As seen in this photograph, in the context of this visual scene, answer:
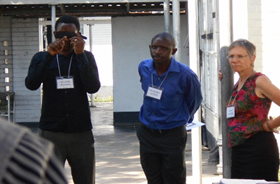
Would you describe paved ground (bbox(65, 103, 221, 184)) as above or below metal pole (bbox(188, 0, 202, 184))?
below

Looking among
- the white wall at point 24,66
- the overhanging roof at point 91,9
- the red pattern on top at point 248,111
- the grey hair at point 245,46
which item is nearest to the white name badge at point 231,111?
the red pattern on top at point 248,111

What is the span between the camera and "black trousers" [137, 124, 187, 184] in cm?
454

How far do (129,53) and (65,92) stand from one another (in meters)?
10.3

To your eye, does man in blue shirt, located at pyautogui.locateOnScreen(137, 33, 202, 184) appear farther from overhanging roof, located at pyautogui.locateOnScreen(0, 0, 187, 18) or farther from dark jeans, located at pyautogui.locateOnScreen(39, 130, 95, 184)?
overhanging roof, located at pyautogui.locateOnScreen(0, 0, 187, 18)

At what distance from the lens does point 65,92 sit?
403 cm

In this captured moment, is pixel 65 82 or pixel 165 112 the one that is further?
pixel 165 112

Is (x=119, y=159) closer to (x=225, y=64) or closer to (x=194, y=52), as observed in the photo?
(x=194, y=52)

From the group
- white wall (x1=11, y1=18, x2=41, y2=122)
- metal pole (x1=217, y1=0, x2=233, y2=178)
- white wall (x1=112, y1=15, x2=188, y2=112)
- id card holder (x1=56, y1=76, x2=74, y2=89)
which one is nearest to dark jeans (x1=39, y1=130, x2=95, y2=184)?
id card holder (x1=56, y1=76, x2=74, y2=89)

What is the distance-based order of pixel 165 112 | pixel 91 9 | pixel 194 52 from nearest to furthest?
pixel 165 112
pixel 194 52
pixel 91 9

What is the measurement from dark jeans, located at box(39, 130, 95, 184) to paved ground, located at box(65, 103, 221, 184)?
10.2ft

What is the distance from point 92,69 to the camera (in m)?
4.04

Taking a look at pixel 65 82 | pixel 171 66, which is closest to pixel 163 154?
pixel 171 66

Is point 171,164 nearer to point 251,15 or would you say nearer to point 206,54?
point 251,15

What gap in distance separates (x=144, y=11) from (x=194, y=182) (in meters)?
9.10
